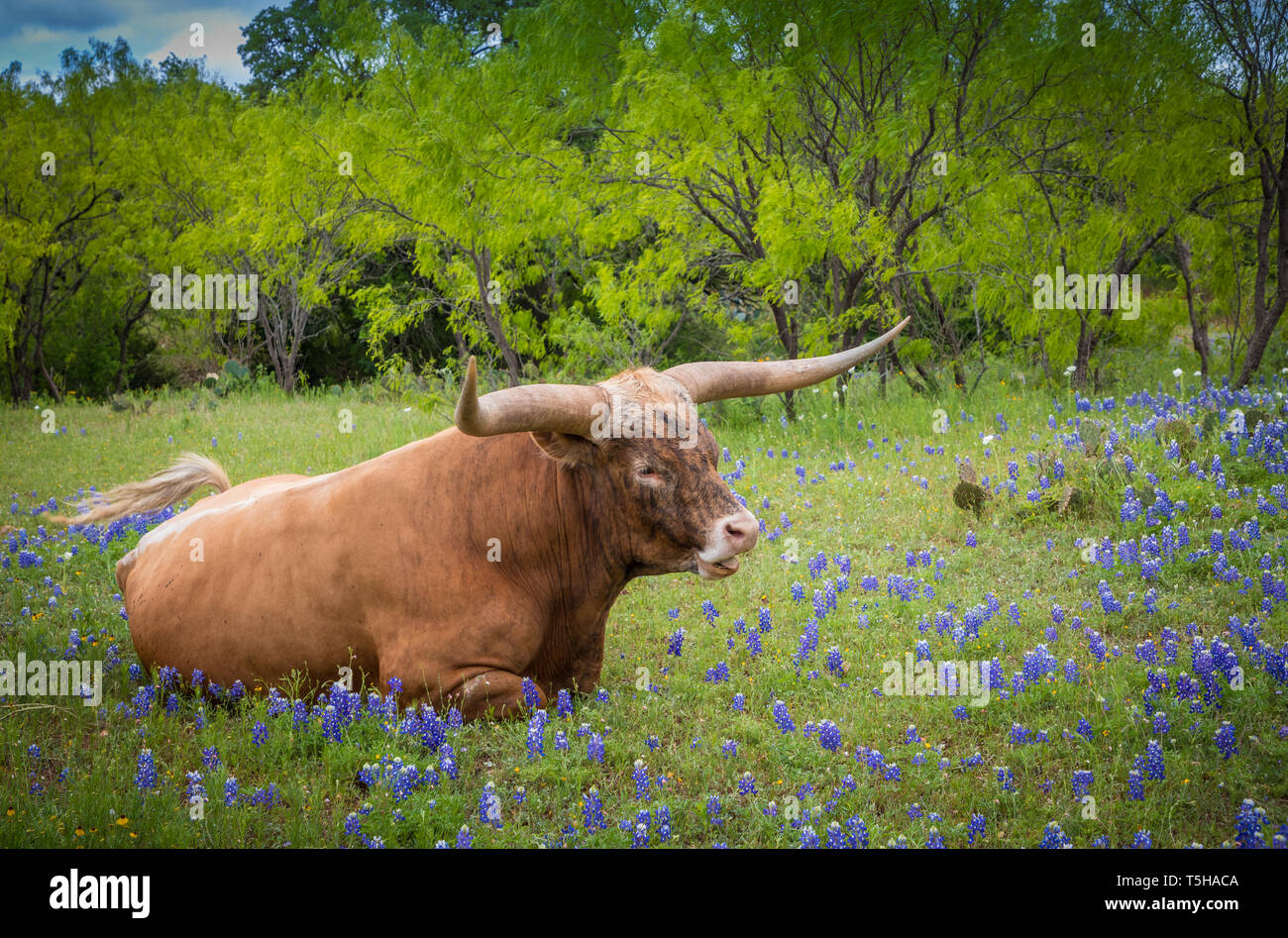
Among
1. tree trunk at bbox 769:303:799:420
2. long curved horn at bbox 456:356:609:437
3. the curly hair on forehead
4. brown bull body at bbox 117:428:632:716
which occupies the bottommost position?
brown bull body at bbox 117:428:632:716

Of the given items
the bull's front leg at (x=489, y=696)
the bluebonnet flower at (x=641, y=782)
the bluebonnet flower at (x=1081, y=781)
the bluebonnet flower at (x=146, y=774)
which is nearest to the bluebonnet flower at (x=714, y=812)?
the bluebonnet flower at (x=641, y=782)

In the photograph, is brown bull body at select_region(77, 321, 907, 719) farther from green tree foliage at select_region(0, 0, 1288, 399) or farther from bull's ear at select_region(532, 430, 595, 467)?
green tree foliage at select_region(0, 0, 1288, 399)

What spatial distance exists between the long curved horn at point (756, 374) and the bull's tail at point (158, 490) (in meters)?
3.67

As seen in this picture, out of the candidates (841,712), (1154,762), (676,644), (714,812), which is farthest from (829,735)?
(676,644)

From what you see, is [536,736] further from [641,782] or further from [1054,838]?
[1054,838]

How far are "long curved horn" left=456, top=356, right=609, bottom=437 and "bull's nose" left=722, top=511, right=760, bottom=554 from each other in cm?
85

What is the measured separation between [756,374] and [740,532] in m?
1.24

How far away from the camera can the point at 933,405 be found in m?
12.0

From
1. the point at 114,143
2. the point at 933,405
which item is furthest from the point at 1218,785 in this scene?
the point at 114,143

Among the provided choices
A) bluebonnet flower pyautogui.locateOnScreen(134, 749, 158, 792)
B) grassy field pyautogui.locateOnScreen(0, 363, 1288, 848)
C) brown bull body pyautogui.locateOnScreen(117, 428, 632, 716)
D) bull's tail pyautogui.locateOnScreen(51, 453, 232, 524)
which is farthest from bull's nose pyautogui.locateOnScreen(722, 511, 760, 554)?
bull's tail pyautogui.locateOnScreen(51, 453, 232, 524)

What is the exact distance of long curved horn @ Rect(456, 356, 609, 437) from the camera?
13.0 ft

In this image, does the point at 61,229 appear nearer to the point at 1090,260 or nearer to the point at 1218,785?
the point at 1090,260

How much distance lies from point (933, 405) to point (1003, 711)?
780 cm

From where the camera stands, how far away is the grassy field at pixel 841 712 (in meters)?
3.79
